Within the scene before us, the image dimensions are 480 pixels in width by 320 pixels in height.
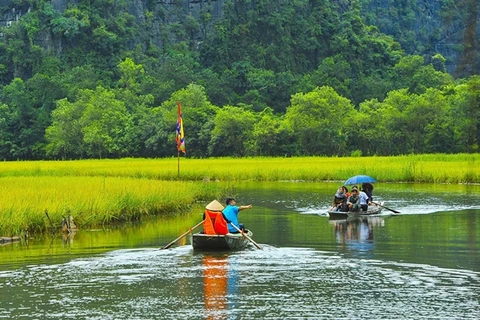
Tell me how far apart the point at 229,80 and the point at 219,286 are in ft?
332

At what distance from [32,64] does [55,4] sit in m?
9.63

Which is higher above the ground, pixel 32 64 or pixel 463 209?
pixel 32 64

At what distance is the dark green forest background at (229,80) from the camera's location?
257 ft

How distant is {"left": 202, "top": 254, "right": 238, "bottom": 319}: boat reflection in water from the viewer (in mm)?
13672

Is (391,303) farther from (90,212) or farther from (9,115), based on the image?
(9,115)

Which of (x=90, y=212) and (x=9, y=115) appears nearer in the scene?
(x=90, y=212)

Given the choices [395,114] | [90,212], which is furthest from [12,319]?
[395,114]

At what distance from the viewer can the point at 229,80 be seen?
115875 millimetres

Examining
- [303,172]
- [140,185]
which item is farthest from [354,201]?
[303,172]

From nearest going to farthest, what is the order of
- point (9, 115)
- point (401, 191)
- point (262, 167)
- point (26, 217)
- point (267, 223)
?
1. point (26, 217)
2. point (267, 223)
3. point (401, 191)
4. point (262, 167)
5. point (9, 115)

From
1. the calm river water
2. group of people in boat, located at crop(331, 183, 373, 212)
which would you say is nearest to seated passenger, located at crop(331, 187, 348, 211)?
group of people in boat, located at crop(331, 183, 373, 212)

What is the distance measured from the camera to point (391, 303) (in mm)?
13867

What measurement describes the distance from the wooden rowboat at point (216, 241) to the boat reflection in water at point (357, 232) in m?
2.55

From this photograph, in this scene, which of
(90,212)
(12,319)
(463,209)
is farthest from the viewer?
(463,209)
